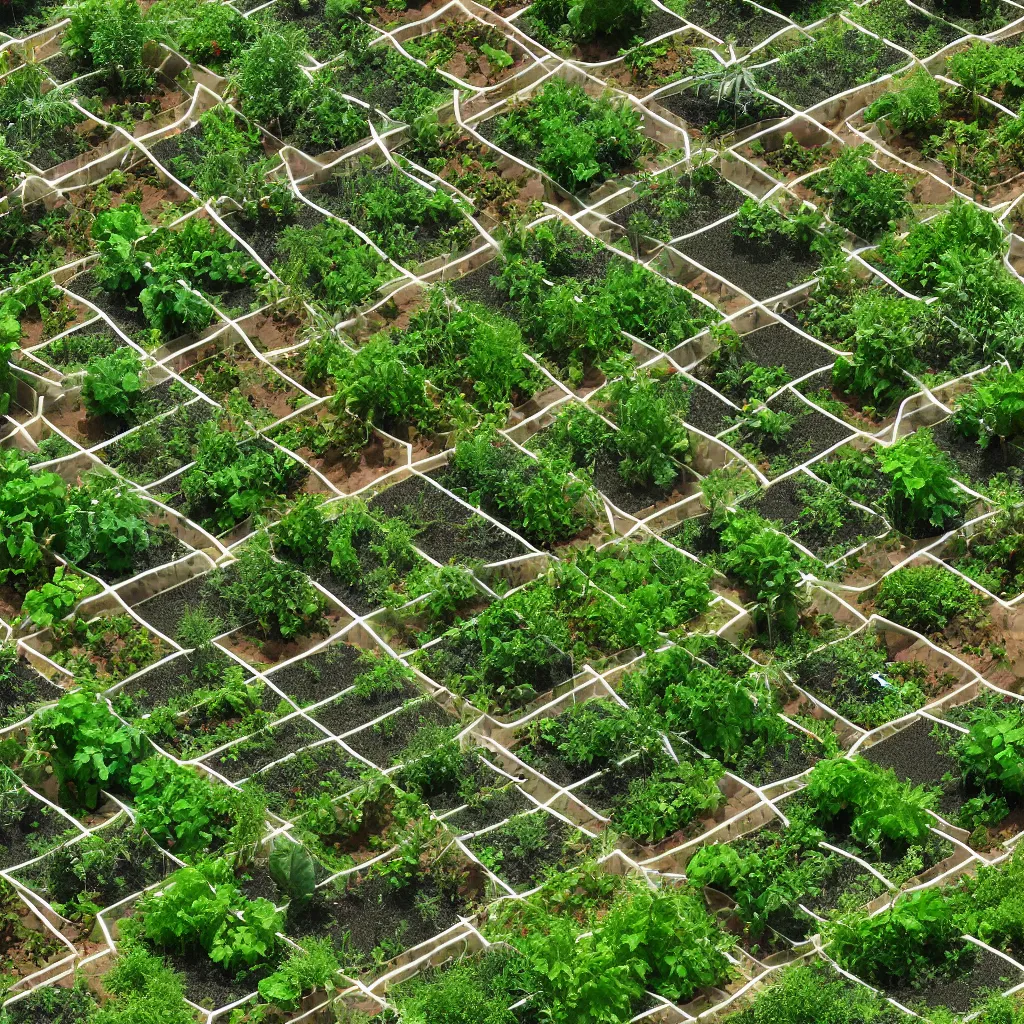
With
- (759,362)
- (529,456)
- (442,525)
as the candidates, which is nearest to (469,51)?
(759,362)

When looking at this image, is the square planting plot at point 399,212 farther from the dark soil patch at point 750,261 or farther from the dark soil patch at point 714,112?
the dark soil patch at point 714,112

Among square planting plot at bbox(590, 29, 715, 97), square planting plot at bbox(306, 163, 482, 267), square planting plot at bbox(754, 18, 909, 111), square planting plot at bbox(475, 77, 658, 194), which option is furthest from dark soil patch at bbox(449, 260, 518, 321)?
square planting plot at bbox(754, 18, 909, 111)

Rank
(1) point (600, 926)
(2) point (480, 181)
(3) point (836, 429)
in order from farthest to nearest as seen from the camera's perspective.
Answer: (2) point (480, 181)
(3) point (836, 429)
(1) point (600, 926)

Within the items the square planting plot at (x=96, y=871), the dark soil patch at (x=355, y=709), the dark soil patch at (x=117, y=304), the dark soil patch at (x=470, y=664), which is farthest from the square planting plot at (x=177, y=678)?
the dark soil patch at (x=117, y=304)

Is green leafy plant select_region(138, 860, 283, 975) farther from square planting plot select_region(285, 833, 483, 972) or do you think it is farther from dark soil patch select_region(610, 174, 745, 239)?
dark soil patch select_region(610, 174, 745, 239)

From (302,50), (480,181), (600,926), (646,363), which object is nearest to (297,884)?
(600,926)

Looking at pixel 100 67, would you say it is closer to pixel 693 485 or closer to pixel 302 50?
pixel 302 50

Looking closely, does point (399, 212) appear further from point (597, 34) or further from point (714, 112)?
point (714, 112)
